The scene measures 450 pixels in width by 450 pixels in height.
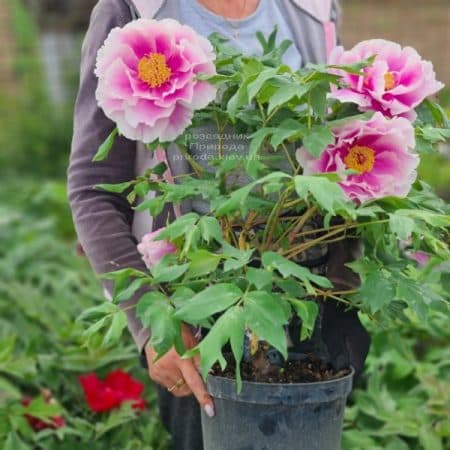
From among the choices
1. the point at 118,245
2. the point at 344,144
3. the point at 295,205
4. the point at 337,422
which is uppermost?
the point at 344,144

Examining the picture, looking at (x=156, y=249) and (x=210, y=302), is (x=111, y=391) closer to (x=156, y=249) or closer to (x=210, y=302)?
(x=156, y=249)

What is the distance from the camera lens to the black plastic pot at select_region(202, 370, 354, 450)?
1818 mm

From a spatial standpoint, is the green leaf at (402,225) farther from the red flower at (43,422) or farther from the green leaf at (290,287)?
the red flower at (43,422)

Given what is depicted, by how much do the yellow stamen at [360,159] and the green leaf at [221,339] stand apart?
13.5 inches

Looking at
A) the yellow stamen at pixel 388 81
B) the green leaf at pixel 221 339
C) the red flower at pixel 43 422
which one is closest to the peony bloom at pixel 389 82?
the yellow stamen at pixel 388 81

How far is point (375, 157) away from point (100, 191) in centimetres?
66

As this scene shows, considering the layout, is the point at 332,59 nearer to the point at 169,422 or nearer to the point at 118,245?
the point at 118,245

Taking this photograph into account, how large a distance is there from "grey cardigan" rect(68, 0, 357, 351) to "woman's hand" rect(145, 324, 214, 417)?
0.36 feet

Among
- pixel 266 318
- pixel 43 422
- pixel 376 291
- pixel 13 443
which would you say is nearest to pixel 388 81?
pixel 376 291

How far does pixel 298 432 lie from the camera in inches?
73.0

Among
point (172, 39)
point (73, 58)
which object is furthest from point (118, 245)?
point (73, 58)

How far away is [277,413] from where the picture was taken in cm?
183

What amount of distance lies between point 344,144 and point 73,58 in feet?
25.1

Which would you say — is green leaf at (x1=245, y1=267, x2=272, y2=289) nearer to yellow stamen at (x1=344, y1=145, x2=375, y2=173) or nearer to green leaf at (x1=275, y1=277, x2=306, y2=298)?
green leaf at (x1=275, y1=277, x2=306, y2=298)
